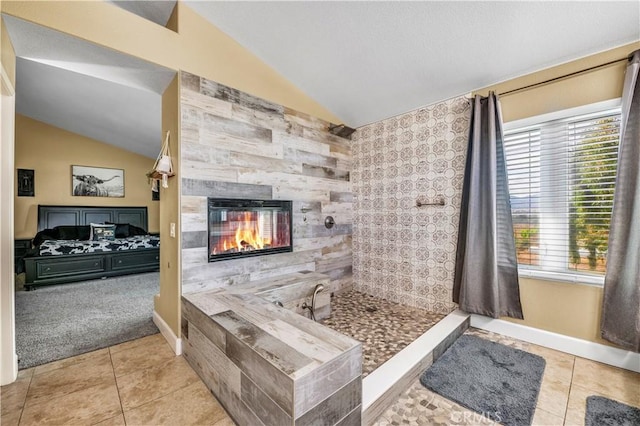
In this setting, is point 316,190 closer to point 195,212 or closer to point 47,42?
point 195,212

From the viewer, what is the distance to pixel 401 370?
5.44ft

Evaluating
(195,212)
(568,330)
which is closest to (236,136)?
(195,212)

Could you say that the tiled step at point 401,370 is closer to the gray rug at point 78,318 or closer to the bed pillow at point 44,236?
the gray rug at point 78,318

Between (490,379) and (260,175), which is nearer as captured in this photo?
(490,379)

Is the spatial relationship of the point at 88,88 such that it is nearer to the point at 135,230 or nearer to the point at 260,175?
the point at 260,175

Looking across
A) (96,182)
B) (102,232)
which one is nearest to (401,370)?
(102,232)

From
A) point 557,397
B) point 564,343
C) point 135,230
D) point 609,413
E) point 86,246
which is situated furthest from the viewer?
point 135,230

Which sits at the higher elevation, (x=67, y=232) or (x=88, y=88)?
(x=88, y=88)

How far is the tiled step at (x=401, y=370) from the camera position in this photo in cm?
143

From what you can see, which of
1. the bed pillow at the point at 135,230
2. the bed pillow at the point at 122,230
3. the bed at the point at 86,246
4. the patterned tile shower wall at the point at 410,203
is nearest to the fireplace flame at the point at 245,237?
the patterned tile shower wall at the point at 410,203

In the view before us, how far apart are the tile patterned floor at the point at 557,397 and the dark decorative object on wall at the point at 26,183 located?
707 cm

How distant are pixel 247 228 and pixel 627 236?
9.77 feet

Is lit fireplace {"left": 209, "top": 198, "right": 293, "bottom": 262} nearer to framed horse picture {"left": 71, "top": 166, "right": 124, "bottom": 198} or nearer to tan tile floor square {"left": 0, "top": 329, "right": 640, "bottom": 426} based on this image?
tan tile floor square {"left": 0, "top": 329, "right": 640, "bottom": 426}

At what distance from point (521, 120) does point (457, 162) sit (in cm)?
61
